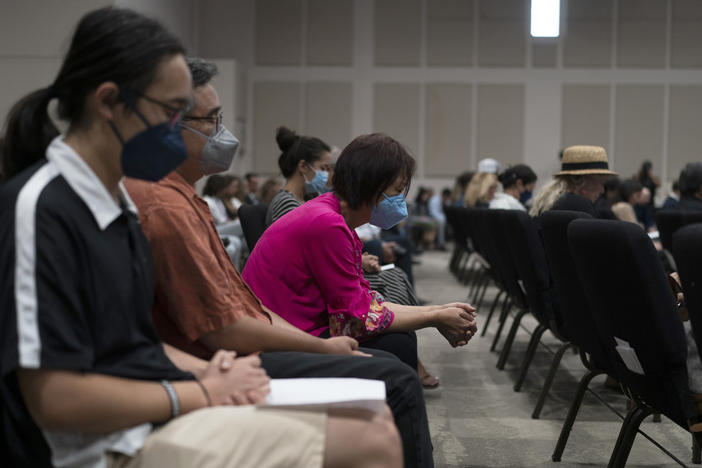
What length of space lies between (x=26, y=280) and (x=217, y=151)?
89 cm

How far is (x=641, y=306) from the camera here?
5.95 ft

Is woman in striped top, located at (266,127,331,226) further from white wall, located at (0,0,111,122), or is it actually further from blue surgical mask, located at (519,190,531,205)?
white wall, located at (0,0,111,122)

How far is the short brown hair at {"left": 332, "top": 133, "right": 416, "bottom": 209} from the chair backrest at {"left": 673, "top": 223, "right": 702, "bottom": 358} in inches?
34.8

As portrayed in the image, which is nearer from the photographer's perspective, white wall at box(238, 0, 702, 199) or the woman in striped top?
the woman in striped top

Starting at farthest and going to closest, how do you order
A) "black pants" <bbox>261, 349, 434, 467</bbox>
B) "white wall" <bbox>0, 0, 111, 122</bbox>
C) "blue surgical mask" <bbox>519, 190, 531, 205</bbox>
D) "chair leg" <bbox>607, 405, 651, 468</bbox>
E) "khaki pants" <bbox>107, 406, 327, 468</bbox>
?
"white wall" <bbox>0, 0, 111, 122</bbox> → "blue surgical mask" <bbox>519, 190, 531, 205</bbox> → "chair leg" <bbox>607, 405, 651, 468</bbox> → "black pants" <bbox>261, 349, 434, 467</bbox> → "khaki pants" <bbox>107, 406, 327, 468</bbox>

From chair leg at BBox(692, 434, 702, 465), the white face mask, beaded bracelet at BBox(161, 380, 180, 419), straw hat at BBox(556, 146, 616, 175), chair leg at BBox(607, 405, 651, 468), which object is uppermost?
the white face mask

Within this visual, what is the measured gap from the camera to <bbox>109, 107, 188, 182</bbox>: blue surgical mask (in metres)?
1.26

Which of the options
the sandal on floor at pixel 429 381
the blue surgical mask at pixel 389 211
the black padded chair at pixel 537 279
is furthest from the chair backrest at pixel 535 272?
the blue surgical mask at pixel 389 211

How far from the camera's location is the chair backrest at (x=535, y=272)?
3270 mm

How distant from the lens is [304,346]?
1750 mm

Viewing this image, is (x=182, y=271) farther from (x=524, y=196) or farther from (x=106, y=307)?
(x=524, y=196)

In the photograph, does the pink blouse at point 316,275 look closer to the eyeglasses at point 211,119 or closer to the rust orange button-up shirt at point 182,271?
the eyeglasses at point 211,119

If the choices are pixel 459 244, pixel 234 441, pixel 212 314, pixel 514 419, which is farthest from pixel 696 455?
pixel 459 244

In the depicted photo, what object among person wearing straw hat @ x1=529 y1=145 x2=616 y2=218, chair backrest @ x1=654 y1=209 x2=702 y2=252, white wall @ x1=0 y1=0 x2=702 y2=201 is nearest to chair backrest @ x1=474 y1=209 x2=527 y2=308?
person wearing straw hat @ x1=529 y1=145 x2=616 y2=218
